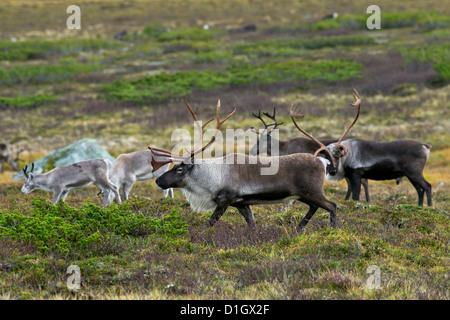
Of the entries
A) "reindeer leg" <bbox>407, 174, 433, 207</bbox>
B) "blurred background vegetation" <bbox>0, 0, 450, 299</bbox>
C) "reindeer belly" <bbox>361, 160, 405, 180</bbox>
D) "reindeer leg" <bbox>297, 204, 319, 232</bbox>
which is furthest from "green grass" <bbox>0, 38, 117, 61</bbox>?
"reindeer leg" <bbox>297, 204, 319, 232</bbox>

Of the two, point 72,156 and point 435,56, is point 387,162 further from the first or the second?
point 435,56

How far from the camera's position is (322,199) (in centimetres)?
812

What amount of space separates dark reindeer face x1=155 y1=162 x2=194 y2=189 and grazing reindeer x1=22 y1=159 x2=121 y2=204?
138 inches

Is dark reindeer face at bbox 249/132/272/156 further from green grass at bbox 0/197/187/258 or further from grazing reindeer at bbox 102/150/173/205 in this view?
green grass at bbox 0/197/187/258

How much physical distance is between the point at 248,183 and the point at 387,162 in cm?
485

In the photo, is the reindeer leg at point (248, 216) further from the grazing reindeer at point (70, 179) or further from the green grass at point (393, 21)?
the green grass at point (393, 21)

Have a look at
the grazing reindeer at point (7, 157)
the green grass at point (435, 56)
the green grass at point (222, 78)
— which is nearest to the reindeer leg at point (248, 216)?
the grazing reindeer at point (7, 157)

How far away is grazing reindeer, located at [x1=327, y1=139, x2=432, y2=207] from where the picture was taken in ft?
38.7

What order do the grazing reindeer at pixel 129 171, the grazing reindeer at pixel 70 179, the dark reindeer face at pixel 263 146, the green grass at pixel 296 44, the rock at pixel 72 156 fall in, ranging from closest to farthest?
the grazing reindeer at pixel 70 179 < the grazing reindeer at pixel 129 171 < the dark reindeer face at pixel 263 146 < the rock at pixel 72 156 < the green grass at pixel 296 44

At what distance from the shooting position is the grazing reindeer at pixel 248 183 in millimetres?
8094

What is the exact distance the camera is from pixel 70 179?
11.7m

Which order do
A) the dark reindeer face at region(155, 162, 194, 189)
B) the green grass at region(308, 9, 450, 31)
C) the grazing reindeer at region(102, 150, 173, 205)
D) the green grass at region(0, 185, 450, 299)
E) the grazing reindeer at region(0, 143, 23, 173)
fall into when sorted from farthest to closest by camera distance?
the green grass at region(308, 9, 450, 31), the grazing reindeer at region(0, 143, 23, 173), the grazing reindeer at region(102, 150, 173, 205), the dark reindeer face at region(155, 162, 194, 189), the green grass at region(0, 185, 450, 299)

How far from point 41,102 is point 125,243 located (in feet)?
89.7
